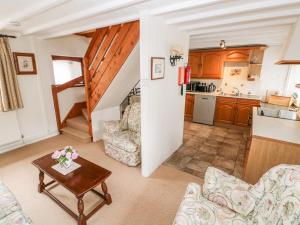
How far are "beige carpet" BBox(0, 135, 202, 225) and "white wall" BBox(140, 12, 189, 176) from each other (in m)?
0.32

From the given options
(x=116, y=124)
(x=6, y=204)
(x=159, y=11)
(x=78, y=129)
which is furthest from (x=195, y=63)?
(x=6, y=204)

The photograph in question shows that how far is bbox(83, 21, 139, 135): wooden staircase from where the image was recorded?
261 cm

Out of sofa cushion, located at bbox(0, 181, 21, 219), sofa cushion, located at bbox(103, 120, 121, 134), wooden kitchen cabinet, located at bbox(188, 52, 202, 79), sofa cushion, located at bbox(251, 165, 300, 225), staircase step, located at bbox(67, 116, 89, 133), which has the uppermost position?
wooden kitchen cabinet, located at bbox(188, 52, 202, 79)

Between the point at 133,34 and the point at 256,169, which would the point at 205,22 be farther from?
the point at 256,169

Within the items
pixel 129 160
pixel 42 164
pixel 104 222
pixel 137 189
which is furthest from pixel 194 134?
pixel 42 164

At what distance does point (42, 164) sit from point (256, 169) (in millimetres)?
2728

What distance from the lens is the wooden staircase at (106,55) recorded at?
8.56 feet

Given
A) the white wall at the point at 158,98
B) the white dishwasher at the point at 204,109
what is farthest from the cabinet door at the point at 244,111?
the white wall at the point at 158,98

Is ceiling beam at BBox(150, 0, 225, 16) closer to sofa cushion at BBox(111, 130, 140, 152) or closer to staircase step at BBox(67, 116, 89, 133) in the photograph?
sofa cushion at BBox(111, 130, 140, 152)

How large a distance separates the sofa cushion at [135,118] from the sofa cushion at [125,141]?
0.12 meters

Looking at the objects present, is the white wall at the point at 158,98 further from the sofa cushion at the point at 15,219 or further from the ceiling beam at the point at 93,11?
the sofa cushion at the point at 15,219

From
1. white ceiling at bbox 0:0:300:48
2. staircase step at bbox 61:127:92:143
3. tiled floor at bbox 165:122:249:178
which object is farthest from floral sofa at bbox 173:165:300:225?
staircase step at bbox 61:127:92:143

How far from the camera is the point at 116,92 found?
3.60 m

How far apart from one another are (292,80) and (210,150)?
2.80 meters
